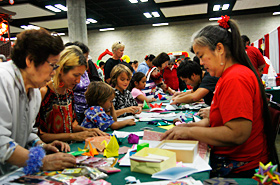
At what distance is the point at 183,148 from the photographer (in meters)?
1.41

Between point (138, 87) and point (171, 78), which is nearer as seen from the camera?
point (138, 87)

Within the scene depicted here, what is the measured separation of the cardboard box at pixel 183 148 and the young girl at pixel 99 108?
3.16 ft

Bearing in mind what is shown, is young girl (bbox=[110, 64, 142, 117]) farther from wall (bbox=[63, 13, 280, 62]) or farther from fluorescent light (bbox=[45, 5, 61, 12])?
wall (bbox=[63, 13, 280, 62])

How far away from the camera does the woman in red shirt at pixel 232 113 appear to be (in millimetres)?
1341

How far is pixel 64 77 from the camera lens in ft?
6.48

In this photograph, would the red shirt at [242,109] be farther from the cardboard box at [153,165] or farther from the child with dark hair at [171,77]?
the child with dark hair at [171,77]

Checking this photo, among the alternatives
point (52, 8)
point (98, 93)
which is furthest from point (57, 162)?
point (52, 8)

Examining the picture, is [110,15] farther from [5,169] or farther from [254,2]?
[5,169]

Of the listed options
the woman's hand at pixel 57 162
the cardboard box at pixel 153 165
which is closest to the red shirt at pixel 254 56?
the cardboard box at pixel 153 165

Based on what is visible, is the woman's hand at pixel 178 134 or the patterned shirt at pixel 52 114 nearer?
the woman's hand at pixel 178 134

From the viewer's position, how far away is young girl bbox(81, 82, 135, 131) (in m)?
2.29

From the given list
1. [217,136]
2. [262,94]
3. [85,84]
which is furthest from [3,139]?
[85,84]

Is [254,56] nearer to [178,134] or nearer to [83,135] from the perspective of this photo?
[178,134]

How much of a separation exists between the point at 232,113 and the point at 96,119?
1.35m
